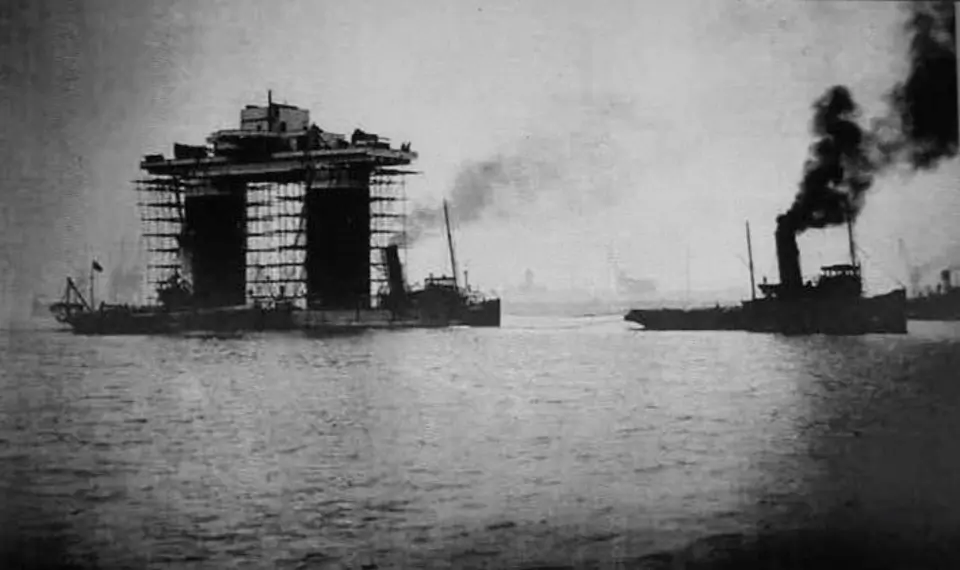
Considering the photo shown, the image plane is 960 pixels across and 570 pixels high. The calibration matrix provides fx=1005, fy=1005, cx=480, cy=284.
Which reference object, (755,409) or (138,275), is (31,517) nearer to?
(138,275)

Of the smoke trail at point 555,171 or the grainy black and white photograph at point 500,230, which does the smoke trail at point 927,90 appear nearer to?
the grainy black and white photograph at point 500,230

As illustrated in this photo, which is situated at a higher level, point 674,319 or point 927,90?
point 927,90

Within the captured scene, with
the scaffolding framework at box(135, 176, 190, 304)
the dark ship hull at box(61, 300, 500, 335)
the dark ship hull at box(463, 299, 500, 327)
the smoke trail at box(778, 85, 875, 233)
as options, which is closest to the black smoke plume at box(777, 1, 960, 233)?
the smoke trail at box(778, 85, 875, 233)

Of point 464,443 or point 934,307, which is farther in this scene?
point 934,307

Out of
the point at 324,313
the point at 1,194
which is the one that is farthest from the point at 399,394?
the point at 1,194

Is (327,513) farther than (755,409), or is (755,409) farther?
(755,409)

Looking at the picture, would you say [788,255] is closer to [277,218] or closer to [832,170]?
[832,170]

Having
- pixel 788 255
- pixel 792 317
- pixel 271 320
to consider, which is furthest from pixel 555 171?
pixel 271 320
